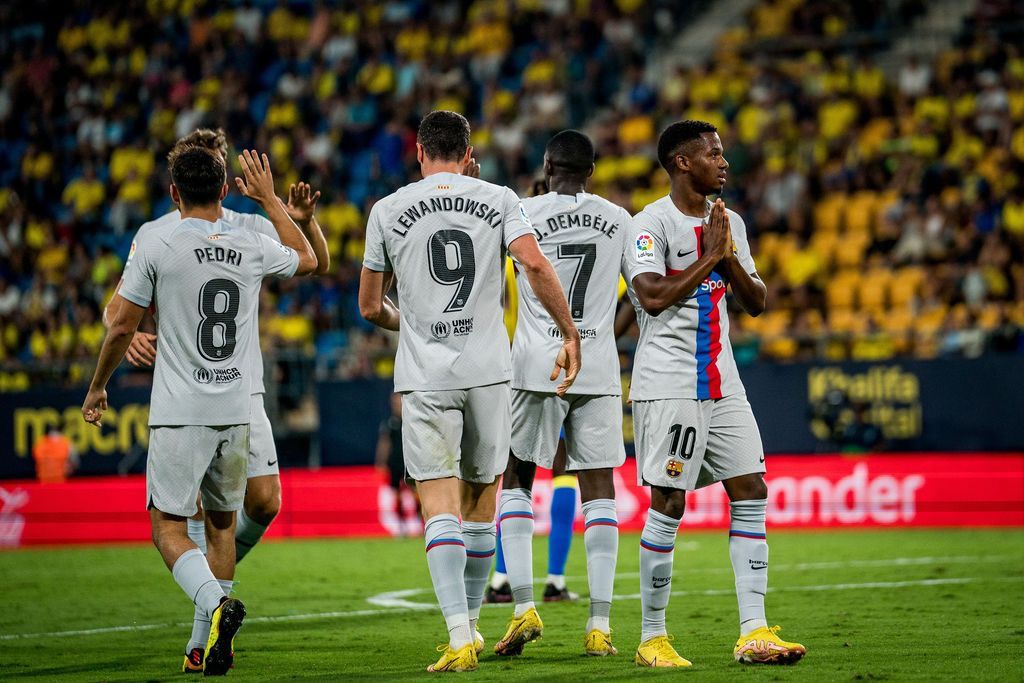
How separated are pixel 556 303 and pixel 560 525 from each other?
3174 mm

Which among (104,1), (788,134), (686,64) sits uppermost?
(104,1)

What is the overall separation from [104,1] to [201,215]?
78.9 feet

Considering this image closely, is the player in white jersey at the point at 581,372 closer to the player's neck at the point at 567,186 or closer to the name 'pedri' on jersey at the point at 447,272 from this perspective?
the player's neck at the point at 567,186

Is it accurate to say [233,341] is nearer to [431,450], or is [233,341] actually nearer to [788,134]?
[431,450]

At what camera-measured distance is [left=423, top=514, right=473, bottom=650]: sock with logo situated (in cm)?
657

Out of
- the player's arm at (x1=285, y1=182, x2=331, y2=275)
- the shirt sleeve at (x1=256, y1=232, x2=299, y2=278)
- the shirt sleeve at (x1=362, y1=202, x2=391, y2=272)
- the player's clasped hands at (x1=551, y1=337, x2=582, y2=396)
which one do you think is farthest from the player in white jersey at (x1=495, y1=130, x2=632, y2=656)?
the shirt sleeve at (x1=256, y1=232, x2=299, y2=278)

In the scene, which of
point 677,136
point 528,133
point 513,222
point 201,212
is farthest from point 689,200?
point 528,133

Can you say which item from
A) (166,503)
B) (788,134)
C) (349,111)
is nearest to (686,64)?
(788,134)

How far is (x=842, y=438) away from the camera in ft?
54.2

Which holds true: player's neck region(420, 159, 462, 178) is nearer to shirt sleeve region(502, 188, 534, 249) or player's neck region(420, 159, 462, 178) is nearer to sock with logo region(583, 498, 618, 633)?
shirt sleeve region(502, 188, 534, 249)

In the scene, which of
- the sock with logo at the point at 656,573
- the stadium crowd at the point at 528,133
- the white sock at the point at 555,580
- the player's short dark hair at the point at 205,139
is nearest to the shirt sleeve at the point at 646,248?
the sock with logo at the point at 656,573

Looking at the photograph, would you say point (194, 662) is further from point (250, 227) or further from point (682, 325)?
point (682, 325)

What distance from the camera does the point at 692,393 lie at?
675 cm

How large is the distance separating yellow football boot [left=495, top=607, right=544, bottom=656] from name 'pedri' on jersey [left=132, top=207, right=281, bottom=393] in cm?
181
